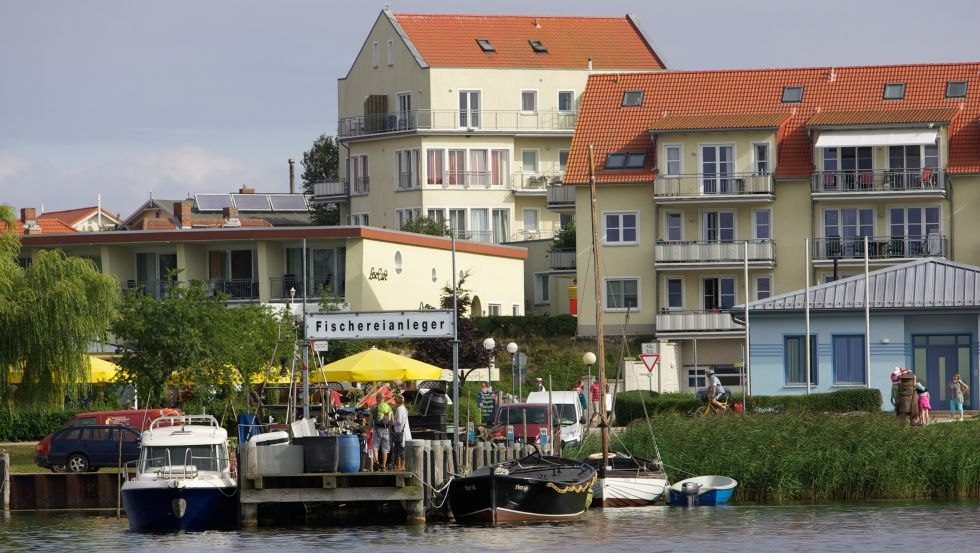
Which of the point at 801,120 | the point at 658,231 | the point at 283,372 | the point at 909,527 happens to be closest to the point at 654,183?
the point at 658,231

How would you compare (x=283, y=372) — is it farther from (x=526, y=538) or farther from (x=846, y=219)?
(x=846, y=219)

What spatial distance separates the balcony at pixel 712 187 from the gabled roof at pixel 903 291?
47.4 feet

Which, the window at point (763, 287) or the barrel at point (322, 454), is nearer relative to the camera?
the barrel at point (322, 454)

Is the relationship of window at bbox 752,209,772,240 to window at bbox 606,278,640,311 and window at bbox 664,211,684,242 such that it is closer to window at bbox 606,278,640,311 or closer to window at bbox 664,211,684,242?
window at bbox 664,211,684,242

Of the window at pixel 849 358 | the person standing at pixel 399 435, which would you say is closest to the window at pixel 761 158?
the window at pixel 849 358

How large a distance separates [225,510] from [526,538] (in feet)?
22.4

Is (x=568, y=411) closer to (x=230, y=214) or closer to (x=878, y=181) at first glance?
(x=878, y=181)

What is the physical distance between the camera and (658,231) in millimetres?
77625

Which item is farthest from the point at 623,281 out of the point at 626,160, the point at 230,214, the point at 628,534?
the point at 628,534

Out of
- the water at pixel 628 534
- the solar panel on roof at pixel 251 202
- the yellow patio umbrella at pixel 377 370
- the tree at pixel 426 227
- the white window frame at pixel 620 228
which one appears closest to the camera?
the water at pixel 628 534

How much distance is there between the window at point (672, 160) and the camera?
7662 cm

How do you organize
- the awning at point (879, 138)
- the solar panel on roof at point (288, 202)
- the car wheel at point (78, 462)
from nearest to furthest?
1. the car wheel at point (78, 462)
2. the awning at point (879, 138)
3. the solar panel on roof at point (288, 202)

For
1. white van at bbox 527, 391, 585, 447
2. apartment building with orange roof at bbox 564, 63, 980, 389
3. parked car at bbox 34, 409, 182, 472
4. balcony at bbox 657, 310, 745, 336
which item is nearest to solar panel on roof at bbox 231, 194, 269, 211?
apartment building with orange roof at bbox 564, 63, 980, 389

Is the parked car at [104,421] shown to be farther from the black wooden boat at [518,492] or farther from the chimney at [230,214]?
the chimney at [230,214]
